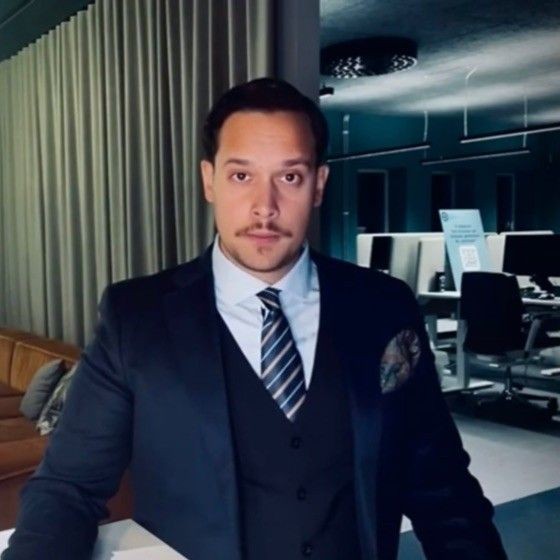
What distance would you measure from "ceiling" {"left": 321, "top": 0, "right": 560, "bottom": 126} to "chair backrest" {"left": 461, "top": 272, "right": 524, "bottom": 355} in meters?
2.26

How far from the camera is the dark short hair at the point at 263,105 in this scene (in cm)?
124

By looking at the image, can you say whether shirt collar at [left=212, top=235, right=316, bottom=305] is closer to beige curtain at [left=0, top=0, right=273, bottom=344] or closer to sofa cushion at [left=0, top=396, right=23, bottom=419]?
beige curtain at [left=0, top=0, right=273, bottom=344]

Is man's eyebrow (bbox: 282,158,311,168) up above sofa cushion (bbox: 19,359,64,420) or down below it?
above

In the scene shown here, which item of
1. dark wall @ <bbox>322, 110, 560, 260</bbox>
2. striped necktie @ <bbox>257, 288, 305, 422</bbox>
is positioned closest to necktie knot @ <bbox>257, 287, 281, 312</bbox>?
striped necktie @ <bbox>257, 288, 305, 422</bbox>

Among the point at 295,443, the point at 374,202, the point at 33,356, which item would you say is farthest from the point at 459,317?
the point at 374,202

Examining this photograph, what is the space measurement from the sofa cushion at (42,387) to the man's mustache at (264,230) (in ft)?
9.91

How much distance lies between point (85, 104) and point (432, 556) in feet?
12.0

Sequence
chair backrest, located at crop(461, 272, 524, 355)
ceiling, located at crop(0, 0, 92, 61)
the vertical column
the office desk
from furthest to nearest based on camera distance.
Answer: the office desk → chair backrest, located at crop(461, 272, 524, 355) → ceiling, located at crop(0, 0, 92, 61) → the vertical column

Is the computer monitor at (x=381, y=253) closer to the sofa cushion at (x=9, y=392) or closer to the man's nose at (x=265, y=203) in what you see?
the sofa cushion at (x=9, y=392)

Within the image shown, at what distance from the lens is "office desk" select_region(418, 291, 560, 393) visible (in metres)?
6.45

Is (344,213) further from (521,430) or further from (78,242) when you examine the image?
(78,242)

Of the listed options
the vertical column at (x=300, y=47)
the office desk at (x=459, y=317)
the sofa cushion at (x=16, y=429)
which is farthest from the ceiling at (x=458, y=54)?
the sofa cushion at (x=16, y=429)

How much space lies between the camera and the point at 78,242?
454 centimetres

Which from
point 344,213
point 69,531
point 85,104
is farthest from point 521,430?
point 344,213
